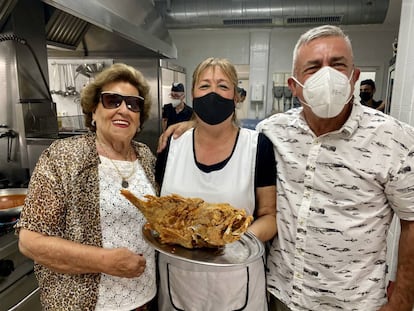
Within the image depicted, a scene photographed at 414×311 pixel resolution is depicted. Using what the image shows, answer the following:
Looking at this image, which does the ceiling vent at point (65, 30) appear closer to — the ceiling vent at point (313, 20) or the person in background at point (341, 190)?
the person in background at point (341, 190)

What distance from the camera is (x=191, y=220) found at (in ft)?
3.45

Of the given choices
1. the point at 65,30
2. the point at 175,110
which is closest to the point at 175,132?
the point at 65,30

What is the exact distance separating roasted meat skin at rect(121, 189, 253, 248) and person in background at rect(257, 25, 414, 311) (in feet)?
0.93

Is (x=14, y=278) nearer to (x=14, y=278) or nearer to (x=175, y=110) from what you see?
(x=14, y=278)

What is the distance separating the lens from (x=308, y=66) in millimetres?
1077

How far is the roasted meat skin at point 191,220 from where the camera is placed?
99 centimetres

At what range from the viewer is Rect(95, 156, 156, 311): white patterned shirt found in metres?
1.05

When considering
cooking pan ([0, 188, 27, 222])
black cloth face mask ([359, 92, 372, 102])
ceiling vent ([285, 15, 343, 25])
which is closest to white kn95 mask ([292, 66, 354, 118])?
cooking pan ([0, 188, 27, 222])

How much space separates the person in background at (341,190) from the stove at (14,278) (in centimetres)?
125

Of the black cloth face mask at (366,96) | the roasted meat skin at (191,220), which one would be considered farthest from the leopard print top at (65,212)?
the black cloth face mask at (366,96)

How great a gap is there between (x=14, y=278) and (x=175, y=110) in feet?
10.1

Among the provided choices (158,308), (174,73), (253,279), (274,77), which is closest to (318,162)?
(253,279)

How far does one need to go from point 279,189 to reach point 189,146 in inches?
15.8

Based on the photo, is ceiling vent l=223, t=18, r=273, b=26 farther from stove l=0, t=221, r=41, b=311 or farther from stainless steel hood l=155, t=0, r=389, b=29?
stove l=0, t=221, r=41, b=311
